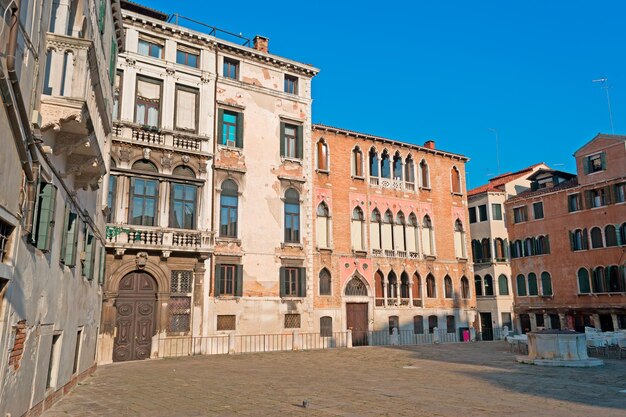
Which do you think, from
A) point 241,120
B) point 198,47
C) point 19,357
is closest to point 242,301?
point 241,120

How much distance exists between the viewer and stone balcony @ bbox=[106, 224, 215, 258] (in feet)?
67.7

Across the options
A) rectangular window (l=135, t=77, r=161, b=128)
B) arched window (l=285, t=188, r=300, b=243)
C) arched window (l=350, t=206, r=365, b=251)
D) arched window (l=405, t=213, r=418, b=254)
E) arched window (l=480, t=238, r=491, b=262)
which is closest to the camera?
rectangular window (l=135, t=77, r=161, b=128)

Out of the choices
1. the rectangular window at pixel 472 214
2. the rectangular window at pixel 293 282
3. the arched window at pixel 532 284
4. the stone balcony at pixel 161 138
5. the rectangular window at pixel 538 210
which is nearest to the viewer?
the stone balcony at pixel 161 138

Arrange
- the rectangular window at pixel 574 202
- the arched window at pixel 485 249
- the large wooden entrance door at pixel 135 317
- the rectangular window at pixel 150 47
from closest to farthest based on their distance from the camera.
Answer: the large wooden entrance door at pixel 135 317
the rectangular window at pixel 150 47
the rectangular window at pixel 574 202
the arched window at pixel 485 249

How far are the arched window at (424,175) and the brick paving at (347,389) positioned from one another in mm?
15574

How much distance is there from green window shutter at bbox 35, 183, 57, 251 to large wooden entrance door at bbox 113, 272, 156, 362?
13.7m

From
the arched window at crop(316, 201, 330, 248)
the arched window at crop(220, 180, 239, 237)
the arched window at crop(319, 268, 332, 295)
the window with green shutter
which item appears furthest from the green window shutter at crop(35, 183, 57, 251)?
the arched window at crop(316, 201, 330, 248)

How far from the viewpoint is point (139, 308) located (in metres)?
21.2

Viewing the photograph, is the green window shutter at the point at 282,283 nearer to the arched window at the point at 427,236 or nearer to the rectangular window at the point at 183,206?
the rectangular window at the point at 183,206

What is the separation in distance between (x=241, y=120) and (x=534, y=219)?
23.8 metres

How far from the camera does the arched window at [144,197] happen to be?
21.7 meters

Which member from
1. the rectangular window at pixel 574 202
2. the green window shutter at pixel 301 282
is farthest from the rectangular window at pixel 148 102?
the rectangular window at pixel 574 202

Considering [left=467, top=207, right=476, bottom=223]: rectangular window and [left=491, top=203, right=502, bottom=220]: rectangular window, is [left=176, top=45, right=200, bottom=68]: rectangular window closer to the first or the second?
[left=467, top=207, right=476, bottom=223]: rectangular window

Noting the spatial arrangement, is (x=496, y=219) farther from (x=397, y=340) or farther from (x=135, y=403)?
(x=135, y=403)
